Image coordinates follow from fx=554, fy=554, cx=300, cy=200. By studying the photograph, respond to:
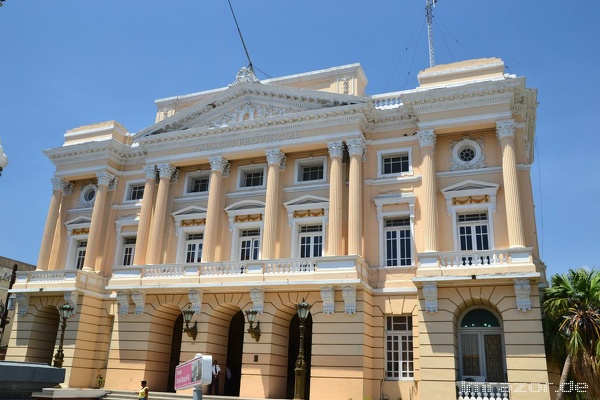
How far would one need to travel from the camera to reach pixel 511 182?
2208cm

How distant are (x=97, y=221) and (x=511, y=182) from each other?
20612 millimetres

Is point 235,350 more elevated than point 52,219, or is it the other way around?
point 52,219

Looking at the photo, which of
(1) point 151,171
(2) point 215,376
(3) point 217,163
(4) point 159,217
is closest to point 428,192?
(3) point 217,163

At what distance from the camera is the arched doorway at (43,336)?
27.5 metres

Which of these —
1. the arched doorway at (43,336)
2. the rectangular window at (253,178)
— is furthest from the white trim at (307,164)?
the arched doorway at (43,336)

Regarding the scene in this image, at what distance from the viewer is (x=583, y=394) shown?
1858cm

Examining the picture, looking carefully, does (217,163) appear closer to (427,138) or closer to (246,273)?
(246,273)

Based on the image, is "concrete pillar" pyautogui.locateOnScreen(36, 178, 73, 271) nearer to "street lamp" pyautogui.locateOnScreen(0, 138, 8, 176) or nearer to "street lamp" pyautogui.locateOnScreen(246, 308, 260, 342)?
"street lamp" pyautogui.locateOnScreen(246, 308, 260, 342)

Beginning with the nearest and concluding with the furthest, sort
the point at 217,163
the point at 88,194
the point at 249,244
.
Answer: the point at 249,244, the point at 217,163, the point at 88,194

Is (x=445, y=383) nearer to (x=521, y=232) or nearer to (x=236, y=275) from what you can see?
(x=521, y=232)

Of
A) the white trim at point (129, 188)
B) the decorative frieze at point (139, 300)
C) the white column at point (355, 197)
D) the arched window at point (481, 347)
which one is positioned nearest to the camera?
the arched window at point (481, 347)

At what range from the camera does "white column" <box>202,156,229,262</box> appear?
85.5ft

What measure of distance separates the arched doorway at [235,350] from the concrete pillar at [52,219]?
1089 cm

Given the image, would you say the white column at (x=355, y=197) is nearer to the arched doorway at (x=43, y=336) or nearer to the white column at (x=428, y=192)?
the white column at (x=428, y=192)
